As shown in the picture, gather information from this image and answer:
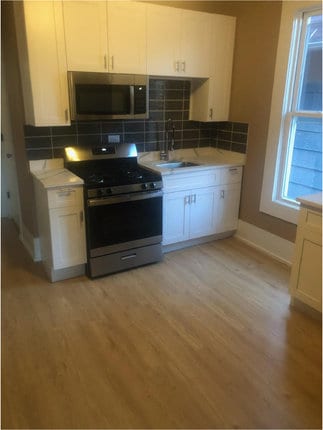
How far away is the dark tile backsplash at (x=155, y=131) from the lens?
3.13m

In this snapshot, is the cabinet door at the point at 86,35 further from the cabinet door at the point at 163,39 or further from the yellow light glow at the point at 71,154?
the yellow light glow at the point at 71,154

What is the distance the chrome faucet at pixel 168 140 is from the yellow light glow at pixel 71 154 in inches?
38.3

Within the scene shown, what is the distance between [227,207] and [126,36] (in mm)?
1957

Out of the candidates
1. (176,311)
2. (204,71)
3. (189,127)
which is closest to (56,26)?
(204,71)

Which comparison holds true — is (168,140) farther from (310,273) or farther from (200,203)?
(310,273)

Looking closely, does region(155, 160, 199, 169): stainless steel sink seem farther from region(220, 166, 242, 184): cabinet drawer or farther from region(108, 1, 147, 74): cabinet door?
region(108, 1, 147, 74): cabinet door

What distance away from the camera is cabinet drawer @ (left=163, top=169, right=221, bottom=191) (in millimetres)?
3249

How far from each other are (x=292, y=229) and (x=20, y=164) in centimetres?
271

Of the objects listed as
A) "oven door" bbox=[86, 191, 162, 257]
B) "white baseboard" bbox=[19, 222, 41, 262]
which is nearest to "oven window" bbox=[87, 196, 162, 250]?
"oven door" bbox=[86, 191, 162, 257]

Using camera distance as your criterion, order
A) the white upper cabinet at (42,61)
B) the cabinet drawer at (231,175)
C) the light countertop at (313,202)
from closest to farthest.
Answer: the light countertop at (313,202) → the white upper cabinet at (42,61) → the cabinet drawer at (231,175)

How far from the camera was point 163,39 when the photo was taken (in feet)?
10.3

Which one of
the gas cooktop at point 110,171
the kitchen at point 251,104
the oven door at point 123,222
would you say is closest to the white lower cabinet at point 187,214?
the oven door at point 123,222

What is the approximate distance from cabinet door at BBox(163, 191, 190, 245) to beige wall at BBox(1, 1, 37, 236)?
1.26m

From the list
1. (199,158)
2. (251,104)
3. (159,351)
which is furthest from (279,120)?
(159,351)
